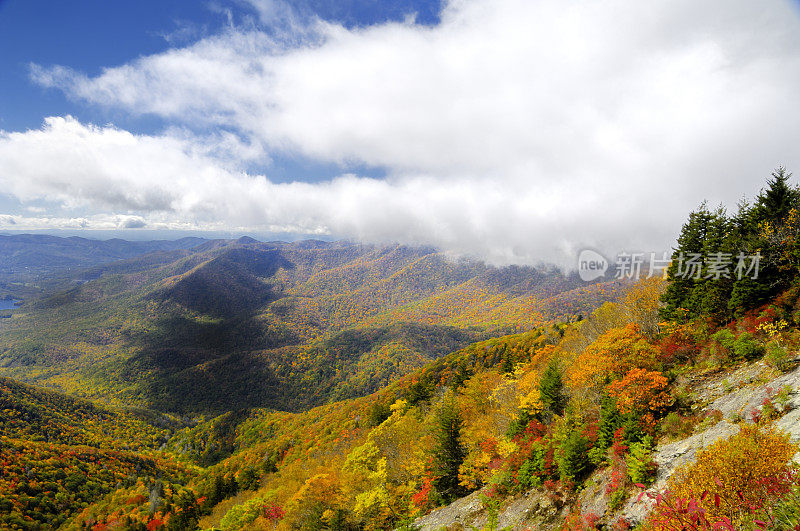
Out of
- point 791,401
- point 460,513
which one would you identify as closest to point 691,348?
point 791,401

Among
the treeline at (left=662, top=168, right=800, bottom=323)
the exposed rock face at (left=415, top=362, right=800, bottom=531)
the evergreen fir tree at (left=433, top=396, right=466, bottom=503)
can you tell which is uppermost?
the treeline at (left=662, top=168, right=800, bottom=323)

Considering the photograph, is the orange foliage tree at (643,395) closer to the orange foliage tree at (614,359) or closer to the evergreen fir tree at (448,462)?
the orange foliage tree at (614,359)

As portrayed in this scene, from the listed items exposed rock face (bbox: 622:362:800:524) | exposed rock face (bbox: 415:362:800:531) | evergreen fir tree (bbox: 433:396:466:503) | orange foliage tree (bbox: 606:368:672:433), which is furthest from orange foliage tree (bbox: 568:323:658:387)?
evergreen fir tree (bbox: 433:396:466:503)

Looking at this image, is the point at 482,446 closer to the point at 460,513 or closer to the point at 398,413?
the point at 460,513

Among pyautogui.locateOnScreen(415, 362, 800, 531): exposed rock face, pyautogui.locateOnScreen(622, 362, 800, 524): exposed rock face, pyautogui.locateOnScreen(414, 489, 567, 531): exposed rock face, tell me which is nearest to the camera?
pyautogui.locateOnScreen(622, 362, 800, 524): exposed rock face

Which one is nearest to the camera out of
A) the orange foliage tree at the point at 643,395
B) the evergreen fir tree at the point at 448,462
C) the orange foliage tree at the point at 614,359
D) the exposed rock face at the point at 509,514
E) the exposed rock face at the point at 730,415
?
the exposed rock face at the point at 730,415

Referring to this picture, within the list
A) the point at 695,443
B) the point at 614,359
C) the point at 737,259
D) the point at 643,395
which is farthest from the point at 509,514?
the point at 737,259

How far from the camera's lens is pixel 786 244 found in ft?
74.9

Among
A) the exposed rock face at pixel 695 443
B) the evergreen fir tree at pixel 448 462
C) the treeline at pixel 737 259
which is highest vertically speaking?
the treeline at pixel 737 259

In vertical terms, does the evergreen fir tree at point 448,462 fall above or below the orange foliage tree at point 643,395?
below

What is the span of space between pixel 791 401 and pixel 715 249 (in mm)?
25639

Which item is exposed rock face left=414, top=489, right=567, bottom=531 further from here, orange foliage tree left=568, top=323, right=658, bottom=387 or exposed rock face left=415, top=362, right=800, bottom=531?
orange foliage tree left=568, top=323, right=658, bottom=387

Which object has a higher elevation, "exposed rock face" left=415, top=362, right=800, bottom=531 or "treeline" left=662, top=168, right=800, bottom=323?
"treeline" left=662, top=168, right=800, bottom=323

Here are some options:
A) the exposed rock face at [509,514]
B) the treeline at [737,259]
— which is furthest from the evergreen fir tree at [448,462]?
the treeline at [737,259]
